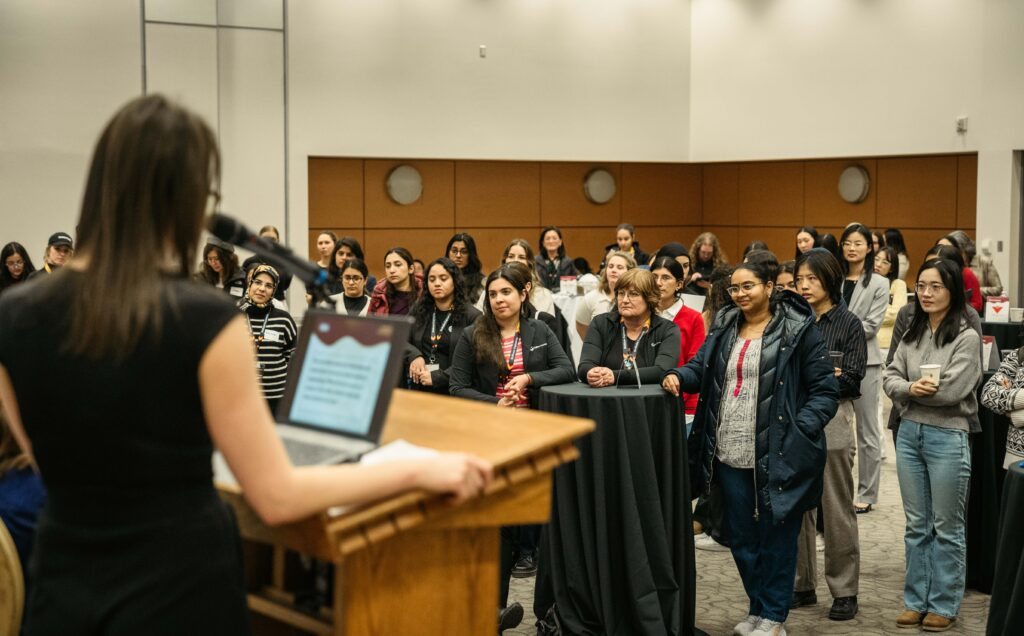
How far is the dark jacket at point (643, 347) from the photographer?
17.0 feet

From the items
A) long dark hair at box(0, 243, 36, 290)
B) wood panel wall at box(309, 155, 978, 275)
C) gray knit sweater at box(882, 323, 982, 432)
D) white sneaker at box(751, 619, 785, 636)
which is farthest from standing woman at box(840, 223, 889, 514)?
long dark hair at box(0, 243, 36, 290)

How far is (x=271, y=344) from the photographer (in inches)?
250

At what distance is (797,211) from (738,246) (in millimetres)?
1257

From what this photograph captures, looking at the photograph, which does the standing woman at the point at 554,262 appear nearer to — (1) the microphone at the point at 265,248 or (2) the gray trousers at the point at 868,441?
(2) the gray trousers at the point at 868,441

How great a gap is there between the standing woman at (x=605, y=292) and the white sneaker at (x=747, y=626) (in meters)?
2.98

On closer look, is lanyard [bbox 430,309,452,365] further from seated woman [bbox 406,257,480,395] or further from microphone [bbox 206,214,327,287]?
microphone [bbox 206,214,327,287]

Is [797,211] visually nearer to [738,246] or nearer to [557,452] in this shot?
[738,246]

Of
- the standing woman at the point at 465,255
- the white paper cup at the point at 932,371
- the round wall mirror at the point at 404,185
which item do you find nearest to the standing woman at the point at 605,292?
the standing woman at the point at 465,255

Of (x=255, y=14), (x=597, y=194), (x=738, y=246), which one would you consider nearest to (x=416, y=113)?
(x=255, y=14)

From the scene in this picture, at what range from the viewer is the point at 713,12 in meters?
14.8

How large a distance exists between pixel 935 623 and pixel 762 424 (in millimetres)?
1259

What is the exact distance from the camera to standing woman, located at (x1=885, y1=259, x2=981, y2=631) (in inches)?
194

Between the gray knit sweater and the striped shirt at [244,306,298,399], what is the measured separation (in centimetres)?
324

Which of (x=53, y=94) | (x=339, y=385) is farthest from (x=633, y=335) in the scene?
(x=53, y=94)
